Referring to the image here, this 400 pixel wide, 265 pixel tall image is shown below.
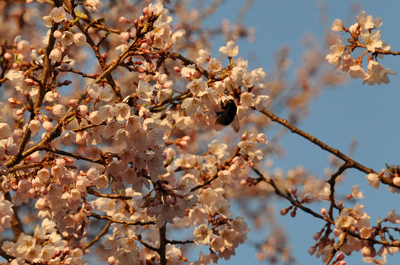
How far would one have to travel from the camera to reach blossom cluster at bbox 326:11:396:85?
3.35 m

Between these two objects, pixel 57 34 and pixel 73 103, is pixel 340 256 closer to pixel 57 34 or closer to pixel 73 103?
pixel 73 103

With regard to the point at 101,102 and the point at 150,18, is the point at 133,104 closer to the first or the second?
the point at 101,102

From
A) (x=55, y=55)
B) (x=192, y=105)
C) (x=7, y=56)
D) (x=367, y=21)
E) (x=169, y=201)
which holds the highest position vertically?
(x=367, y=21)

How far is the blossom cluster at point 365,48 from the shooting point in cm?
335

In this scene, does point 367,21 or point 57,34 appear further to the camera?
point 367,21

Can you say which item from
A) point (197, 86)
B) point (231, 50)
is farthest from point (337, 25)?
point (197, 86)

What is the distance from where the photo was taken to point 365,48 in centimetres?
347

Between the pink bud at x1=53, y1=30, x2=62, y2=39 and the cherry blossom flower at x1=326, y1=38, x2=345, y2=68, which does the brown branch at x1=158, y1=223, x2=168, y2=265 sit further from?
the cherry blossom flower at x1=326, y1=38, x2=345, y2=68

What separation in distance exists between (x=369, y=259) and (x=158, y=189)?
6.99 feet

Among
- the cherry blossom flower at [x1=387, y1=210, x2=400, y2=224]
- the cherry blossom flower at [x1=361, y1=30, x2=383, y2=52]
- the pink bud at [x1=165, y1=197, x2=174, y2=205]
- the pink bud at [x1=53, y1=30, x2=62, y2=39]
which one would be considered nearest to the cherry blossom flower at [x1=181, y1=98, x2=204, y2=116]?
the pink bud at [x1=165, y1=197, x2=174, y2=205]

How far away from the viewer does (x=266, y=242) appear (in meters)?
9.50

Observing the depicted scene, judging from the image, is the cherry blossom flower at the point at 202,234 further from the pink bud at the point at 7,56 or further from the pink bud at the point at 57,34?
the pink bud at the point at 7,56

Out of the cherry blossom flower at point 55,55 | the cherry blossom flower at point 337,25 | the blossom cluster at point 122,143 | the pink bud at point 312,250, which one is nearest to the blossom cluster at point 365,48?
the cherry blossom flower at point 337,25

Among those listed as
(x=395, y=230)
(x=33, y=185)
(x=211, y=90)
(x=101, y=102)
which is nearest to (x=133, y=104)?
(x=101, y=102)
